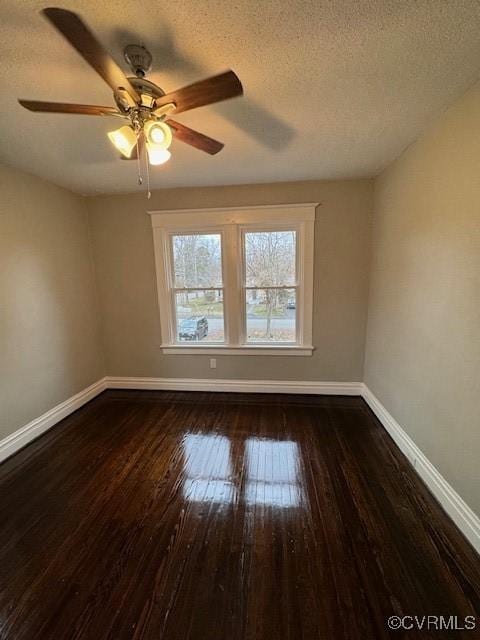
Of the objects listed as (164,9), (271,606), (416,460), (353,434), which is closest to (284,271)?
(353,434)

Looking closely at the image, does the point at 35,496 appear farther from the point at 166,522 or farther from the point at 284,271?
the point at 284,271

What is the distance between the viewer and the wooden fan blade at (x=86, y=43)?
0.82 meters

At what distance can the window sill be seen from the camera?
3.28 metres

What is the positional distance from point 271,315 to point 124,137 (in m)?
2.34

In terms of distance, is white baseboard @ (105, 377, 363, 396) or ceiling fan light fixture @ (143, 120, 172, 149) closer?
ceiling fan light fixture @ (143, 120, 172, 149)

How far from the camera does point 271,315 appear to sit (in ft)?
10.9

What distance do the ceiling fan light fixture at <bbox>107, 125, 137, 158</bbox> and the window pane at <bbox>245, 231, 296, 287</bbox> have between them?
1.86 m

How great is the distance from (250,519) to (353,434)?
1.34m

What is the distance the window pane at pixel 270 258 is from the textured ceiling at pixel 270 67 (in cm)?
99

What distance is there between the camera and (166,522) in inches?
65.7

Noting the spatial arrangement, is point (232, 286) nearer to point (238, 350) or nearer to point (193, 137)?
point (238, 350)

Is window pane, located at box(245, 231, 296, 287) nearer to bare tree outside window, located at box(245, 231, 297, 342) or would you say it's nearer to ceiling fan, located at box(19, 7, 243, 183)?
bare tree outside window, located at box(245, 231, 297, 342)

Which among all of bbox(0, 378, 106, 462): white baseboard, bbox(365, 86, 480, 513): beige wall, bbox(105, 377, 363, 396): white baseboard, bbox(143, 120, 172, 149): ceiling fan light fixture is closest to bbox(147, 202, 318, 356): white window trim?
bbox(105, 377, 363, 396): white baseboard

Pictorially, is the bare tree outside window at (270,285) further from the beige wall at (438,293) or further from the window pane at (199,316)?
the beige wall at (438,293)
